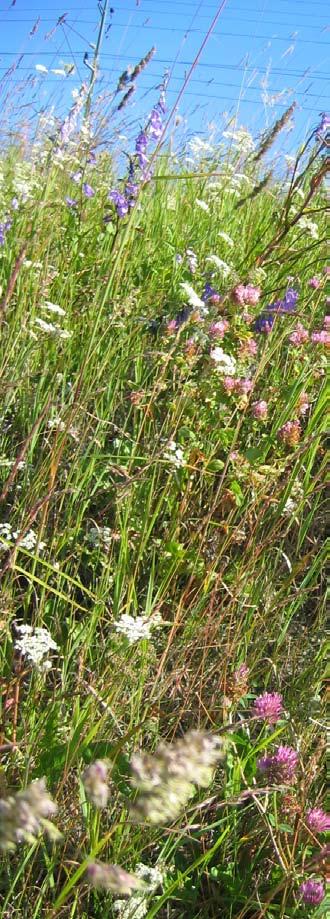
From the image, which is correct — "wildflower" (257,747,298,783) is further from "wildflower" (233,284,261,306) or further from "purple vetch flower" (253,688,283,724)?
"wildflower" (233,284,261,306)

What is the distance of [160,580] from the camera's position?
65.9 inches

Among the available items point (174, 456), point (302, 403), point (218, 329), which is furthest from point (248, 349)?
point (174, 456)

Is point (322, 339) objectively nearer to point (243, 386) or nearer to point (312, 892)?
point (243, 386)

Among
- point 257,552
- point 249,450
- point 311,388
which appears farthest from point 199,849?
point 311,388

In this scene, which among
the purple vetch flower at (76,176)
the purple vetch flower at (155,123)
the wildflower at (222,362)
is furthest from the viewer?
the purple vetch flower at (76,176)

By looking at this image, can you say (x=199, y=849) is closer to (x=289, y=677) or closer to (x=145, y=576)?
(x=289, y=677)

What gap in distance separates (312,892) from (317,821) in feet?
0.38

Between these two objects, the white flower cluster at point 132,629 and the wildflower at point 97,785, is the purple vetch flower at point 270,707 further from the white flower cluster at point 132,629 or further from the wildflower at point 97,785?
the wildflower at point 97,785

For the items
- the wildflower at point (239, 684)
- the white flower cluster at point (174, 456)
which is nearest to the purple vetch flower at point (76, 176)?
the white flower cluster at point (174, 456)

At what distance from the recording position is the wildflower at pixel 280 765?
1.20m

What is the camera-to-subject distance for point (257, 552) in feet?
4.97

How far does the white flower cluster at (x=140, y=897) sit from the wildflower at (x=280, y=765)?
9.0 inches

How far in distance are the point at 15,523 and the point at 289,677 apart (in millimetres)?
627

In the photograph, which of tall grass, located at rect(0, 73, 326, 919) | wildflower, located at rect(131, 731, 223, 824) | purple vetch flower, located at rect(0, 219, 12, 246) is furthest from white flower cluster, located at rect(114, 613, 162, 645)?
purple vetch flower, located at rect(0, 219, 12, 246)
